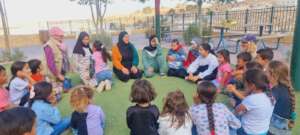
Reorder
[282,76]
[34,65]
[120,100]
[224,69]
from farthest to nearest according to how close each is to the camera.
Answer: [120,100]
[224,69]
[34,65]
[282,76]

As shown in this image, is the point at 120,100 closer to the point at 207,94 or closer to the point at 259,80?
the point at 207,94

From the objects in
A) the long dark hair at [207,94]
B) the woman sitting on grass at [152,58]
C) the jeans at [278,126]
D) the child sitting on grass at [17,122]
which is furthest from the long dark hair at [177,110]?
the woman sitting on grass at [152,58]

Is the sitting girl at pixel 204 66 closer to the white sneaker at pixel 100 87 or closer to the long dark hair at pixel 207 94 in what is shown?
the white sneaker at pixel 100 87

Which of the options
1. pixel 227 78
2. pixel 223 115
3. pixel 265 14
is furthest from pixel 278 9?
pixel 223 115

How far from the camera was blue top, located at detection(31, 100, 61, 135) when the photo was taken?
9.33 ft

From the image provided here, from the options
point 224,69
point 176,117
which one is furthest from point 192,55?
point 176,117

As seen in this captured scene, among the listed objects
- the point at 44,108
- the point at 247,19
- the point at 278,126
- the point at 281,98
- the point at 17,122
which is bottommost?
the point at 278,126

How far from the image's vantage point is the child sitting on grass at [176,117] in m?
2.41

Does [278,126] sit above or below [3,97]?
below

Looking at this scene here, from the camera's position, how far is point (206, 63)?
4.75 metres

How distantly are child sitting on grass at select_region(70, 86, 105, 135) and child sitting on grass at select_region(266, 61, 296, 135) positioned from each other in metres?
1.94

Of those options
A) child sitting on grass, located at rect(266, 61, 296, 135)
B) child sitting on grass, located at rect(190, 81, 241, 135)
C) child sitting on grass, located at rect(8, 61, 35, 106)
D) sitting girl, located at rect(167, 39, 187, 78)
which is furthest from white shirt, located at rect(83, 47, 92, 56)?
child sitting on grass, located at rect(266, 61, 296, 135)

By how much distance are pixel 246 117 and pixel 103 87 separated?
9.11 ft

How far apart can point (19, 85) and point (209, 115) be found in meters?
2.59
